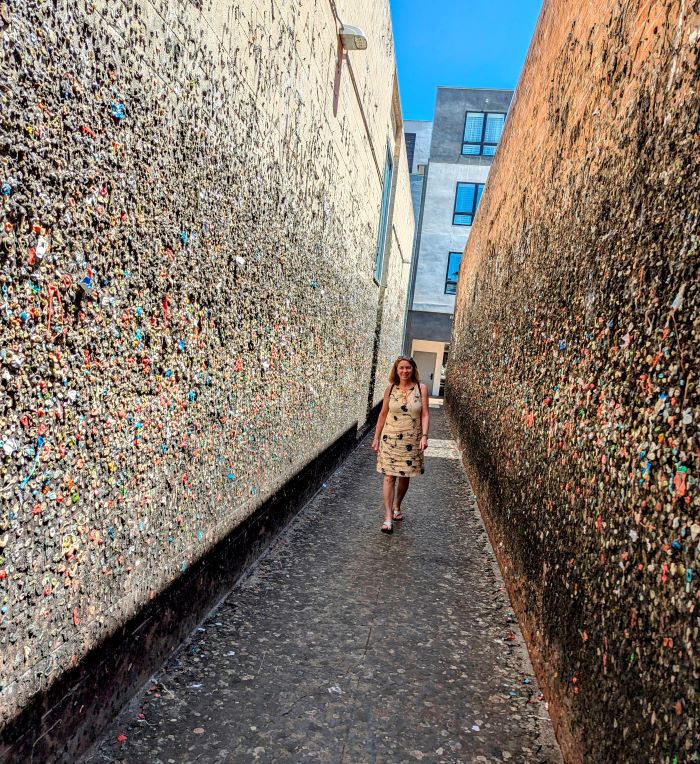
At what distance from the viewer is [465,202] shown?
23281 mm

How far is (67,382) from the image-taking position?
1.74 meters

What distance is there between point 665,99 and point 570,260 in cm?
112

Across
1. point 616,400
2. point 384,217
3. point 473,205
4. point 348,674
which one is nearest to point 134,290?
point 616,400

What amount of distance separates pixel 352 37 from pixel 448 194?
63.6 ft

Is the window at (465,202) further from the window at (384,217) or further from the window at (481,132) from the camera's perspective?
the window at (384,217)

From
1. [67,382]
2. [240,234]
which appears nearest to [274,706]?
[67,382]

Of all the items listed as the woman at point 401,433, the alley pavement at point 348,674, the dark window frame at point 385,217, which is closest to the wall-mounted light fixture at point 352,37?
the woman at point 401,433

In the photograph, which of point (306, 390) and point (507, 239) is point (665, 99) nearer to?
point (306, 390)

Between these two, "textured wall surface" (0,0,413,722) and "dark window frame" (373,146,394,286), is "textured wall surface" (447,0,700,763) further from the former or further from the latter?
"dark window frame" (373,146,394,286)

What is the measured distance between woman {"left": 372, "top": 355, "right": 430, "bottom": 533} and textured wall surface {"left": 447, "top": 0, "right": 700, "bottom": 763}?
136cm

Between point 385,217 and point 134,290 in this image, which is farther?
point 385,217

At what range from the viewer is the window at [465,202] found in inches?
910

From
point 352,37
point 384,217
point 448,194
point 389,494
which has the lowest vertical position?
point 389,494

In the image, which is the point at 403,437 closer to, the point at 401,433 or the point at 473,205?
the point at 401,433
